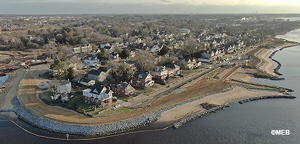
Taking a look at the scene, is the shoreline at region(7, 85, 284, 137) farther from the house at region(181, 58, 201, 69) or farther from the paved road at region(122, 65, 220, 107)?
the house at region(181, 58, 201, 69)

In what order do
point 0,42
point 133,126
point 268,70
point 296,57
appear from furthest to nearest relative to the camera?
point 0,42, point 296,57, point 268,70, point 133,126

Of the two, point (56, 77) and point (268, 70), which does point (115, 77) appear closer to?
point (56, 77)

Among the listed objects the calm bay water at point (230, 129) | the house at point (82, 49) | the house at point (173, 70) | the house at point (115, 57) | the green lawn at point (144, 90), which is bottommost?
the calm bay water at point (230, 129)

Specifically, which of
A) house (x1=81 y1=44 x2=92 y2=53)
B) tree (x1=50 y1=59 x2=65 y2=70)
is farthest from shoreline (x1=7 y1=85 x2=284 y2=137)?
house (x1=81 y1=44 x2=92 y2=53)

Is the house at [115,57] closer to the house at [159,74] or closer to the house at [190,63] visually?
the house at [190,63]

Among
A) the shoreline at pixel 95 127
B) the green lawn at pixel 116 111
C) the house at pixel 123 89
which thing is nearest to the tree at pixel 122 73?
the house at pixel 123 89

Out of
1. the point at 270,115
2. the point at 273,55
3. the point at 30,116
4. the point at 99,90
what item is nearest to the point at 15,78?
the point at 30,116

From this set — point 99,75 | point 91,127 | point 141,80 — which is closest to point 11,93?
point 99,75

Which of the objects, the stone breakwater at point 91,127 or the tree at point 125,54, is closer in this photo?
the stone breakwater at point 91,127

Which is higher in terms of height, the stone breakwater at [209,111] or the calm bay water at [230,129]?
the stone breakwater at [209,111]
